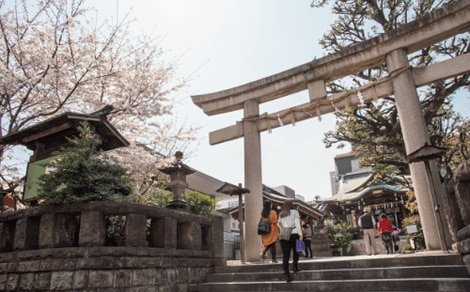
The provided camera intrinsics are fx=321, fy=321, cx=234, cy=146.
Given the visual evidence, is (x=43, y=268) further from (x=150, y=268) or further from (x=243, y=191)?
(x=243, y=191)

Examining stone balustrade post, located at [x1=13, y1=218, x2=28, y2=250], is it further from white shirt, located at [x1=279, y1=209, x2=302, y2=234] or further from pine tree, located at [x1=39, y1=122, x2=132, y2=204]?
white shirt, located at [x1=279, y1=209, x2=302, y2=234]

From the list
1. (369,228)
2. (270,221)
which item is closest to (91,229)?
(270,221)

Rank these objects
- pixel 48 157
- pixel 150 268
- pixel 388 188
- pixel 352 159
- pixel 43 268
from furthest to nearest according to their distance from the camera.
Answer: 1. pixel 352 159
2. pixel 388 188
3. pixel 48 157
4. pixel 150 268
5. pixel 43 268

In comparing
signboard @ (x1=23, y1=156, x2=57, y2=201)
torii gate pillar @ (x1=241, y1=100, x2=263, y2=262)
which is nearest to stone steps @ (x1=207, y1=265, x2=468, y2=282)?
torii gate pillar @ (x1=241, y1=100, x2=263, y2=262)

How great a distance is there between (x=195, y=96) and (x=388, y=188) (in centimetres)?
1556

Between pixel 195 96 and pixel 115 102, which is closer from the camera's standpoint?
pixel 115 102

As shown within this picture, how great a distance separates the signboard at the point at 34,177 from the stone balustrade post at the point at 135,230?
82.9 inches

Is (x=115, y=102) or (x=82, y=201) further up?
(x=115, y=102)

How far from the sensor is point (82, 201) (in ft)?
19.6

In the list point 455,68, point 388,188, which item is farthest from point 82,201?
point 388,188

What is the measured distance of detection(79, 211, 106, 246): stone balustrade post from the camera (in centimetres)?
581

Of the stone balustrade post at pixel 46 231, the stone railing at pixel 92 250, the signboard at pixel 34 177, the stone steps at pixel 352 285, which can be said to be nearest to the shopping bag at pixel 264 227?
the stone steps at pixel 352 285

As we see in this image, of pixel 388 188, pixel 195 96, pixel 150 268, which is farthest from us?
pixel 388 188

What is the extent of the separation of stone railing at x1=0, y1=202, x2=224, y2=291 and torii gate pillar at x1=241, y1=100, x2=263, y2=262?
2.87 metres
